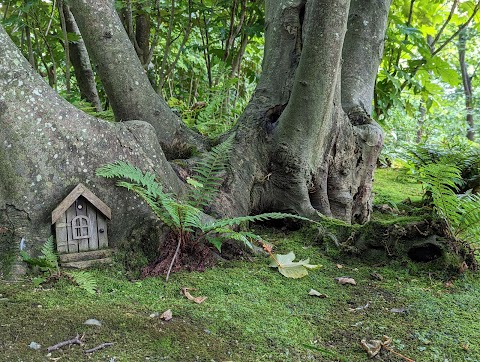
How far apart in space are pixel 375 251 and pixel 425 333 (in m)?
1.06

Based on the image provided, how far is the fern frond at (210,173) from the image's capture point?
3070 mm

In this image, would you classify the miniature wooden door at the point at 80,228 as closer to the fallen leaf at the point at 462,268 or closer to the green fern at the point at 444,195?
the green fern at the point at 444,195

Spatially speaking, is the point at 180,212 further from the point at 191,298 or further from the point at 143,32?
the point at 143,32

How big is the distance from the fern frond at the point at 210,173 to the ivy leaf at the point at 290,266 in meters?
0.64

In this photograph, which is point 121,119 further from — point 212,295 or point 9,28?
point 9,28

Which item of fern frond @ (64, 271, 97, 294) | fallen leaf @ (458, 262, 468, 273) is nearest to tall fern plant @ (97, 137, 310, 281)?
fern frond @ (64, 271, 97, 294)

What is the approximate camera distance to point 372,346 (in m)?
2.01

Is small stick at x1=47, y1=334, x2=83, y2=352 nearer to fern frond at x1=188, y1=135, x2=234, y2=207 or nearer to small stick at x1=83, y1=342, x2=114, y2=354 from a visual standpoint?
small stick at x1=83, y1=342, x2=114, y2=354

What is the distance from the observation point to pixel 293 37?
4.02 metres

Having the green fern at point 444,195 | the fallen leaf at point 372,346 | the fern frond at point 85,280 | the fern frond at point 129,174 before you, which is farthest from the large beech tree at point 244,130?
the fallen leaf at point 372,346

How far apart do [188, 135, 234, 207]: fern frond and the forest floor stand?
0.52 m

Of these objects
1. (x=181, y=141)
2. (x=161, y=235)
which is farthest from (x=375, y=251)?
(x=181, y=141)

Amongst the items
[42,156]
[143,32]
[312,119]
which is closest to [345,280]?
[312,119]

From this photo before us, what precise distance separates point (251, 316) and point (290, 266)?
71 centimetres
